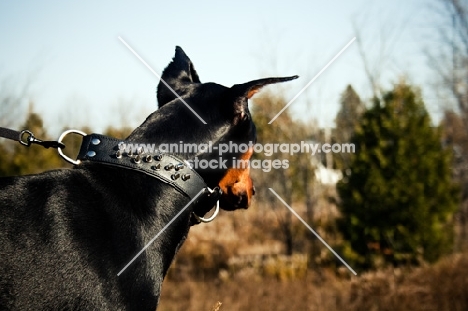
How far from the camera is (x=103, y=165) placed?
2742mm

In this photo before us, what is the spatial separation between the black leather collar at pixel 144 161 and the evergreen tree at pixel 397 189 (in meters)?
8.06

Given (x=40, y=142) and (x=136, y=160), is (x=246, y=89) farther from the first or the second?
(x=40, y=142)

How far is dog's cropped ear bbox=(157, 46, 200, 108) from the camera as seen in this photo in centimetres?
335

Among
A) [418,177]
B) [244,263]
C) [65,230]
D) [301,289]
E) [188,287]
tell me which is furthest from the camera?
[244,263]

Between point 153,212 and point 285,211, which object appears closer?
point 153,212

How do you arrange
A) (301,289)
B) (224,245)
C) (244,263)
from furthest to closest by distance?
(224,245) < (244,263) < (301,289)

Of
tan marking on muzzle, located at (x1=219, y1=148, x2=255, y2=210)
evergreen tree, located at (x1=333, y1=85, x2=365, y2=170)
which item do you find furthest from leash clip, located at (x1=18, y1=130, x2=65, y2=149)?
evergreen tree, located at (x1=333, y1=85, x2=365, y2=170)

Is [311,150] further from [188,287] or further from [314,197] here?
[188,287]

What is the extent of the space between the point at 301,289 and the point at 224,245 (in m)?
6.42

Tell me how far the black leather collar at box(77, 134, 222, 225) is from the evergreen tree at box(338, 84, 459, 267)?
8059 mm

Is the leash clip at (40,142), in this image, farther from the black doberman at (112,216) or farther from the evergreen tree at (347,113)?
the evergreen tree at (347,113)

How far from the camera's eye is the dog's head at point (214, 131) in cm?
290

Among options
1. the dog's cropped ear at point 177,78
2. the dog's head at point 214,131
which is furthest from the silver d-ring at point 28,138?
the dog's cropped ear at point 177,78

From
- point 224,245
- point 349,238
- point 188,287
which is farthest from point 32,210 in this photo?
point 224,245
